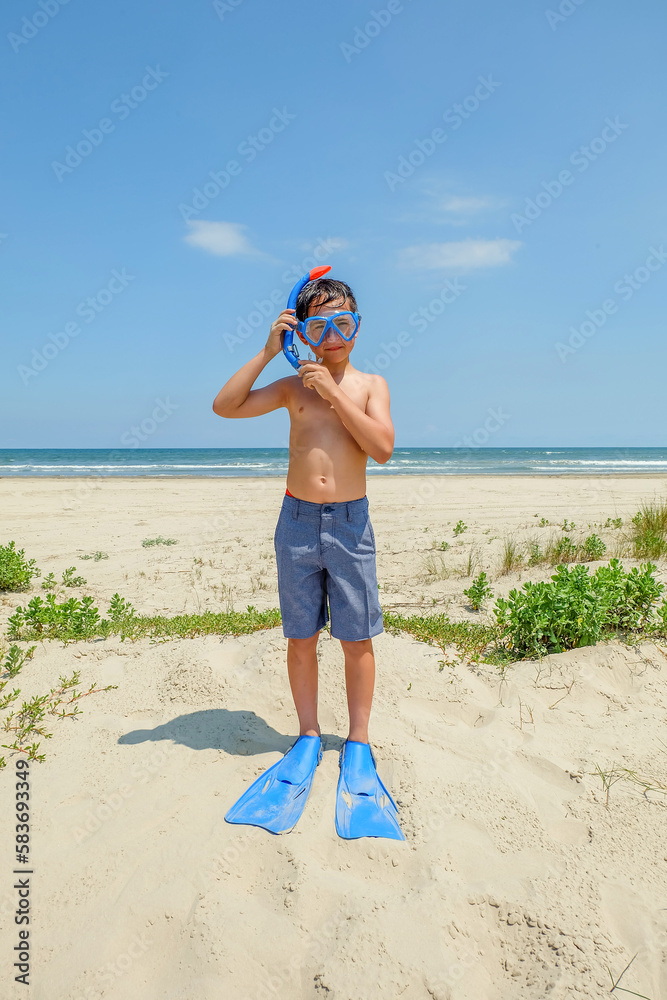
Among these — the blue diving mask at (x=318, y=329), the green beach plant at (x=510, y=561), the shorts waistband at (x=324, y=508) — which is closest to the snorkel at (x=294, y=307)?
the blue diving mask at (x=318, y=329)

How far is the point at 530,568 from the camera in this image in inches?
243

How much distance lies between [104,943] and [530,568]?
16.6 ft

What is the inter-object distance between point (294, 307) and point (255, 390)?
1.48ft

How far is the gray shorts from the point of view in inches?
115

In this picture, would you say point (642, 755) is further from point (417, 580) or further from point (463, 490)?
point (463, 490)

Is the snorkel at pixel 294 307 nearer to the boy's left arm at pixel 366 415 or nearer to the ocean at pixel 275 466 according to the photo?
the boy's left arm at pixel 366 415

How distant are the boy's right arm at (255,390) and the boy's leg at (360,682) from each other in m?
1.25

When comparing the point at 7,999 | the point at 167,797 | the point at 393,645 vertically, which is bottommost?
the point at 7,999

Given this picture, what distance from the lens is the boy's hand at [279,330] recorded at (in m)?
2.84

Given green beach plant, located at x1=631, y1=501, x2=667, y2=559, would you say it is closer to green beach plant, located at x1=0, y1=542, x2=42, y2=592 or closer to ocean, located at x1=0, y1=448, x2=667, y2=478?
green beach plant, located at x1=0, y1=542, x2=42, y2=592

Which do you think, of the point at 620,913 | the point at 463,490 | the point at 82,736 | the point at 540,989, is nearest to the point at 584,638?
the point at 620,913

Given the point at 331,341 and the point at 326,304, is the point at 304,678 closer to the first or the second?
the point at 331,341

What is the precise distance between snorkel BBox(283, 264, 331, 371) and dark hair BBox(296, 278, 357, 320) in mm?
23

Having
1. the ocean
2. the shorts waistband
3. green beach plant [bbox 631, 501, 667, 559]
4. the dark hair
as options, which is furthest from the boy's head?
the ocean
